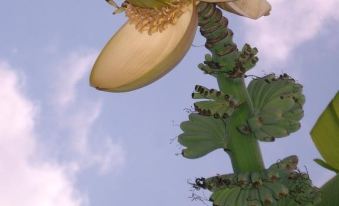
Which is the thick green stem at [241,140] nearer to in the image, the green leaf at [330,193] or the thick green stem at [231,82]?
the thick green stem at [231,82]

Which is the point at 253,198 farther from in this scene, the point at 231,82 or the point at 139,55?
the point at 139,55

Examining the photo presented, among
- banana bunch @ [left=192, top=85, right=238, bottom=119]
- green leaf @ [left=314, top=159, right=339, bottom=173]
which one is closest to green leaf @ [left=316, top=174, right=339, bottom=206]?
green leaf @ [left=314, top=159, right=339, bottom=173]

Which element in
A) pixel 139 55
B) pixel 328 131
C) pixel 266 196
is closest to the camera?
pixel 266 196

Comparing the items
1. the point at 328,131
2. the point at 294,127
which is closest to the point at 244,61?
the point at 294,127

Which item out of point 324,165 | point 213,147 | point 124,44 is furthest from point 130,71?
point 324,165

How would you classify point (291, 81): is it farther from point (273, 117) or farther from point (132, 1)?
point (132, 1)

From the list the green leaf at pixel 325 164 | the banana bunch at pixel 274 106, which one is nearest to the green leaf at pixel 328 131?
the green leaf at pixel 325 164
